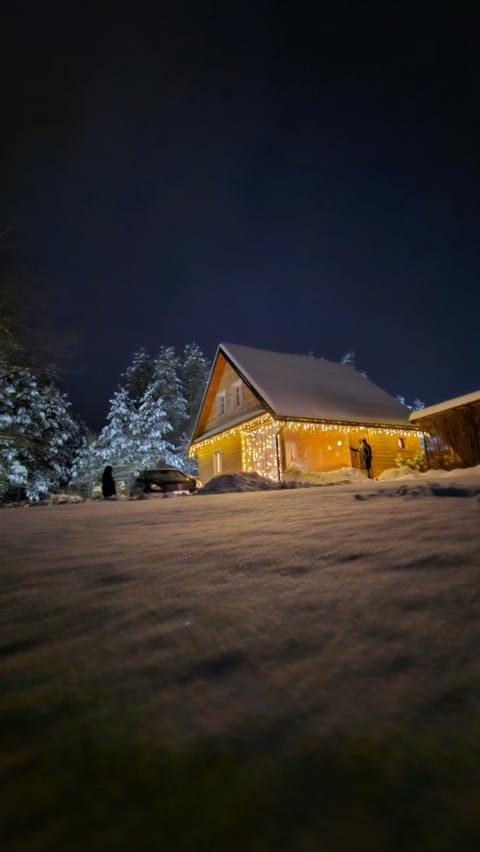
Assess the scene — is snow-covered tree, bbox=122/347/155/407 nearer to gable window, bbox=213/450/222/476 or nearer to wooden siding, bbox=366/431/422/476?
gable window, bbox=213/450/222/476

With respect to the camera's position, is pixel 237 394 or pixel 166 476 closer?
pixel 166 476

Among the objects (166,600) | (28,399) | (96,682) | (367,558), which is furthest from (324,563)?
(28,399)

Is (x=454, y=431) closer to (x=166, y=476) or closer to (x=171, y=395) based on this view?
(x=166, y=476)

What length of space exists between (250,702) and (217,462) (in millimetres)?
19474

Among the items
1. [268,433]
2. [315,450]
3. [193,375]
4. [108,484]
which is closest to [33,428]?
[108,484]

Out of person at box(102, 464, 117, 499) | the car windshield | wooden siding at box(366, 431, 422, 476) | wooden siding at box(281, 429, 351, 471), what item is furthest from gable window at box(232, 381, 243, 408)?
person at box(102, 464, 117, 499)

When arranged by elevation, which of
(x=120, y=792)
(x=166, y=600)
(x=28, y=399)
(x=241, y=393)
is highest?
(x=28, y=399)

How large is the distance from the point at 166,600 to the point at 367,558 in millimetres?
A: 1175

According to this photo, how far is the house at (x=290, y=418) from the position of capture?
16.0 meters

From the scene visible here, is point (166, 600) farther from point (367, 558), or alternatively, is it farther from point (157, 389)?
point (157, 389)

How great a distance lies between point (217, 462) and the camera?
20.6m

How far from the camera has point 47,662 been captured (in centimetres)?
156

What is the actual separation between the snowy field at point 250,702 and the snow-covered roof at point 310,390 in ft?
42.1

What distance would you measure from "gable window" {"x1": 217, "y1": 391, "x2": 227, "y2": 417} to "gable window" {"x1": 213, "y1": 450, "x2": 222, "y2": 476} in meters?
1.99
